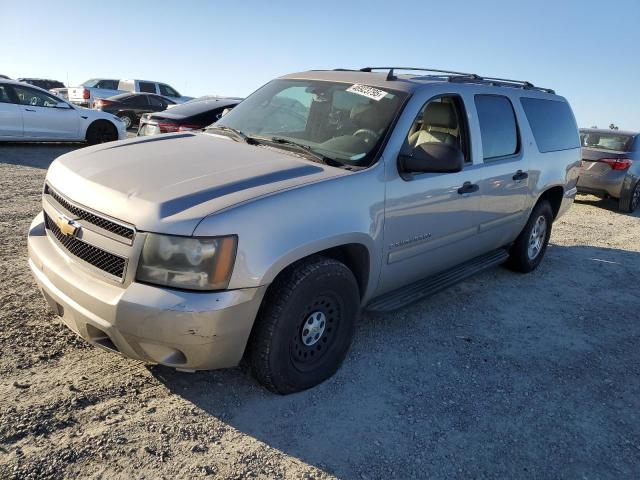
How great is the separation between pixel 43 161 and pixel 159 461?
31.4 feet

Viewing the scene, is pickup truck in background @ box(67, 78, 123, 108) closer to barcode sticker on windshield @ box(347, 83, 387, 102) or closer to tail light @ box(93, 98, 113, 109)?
tail light @ box(93, 98, 113, 109)

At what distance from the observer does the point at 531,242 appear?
575cm

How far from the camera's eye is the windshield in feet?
11.5

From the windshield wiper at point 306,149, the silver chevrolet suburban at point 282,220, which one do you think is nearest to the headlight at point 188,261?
the silver chevrolet suburban at point 282,220

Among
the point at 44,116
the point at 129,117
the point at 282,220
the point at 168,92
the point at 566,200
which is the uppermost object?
the point at 282,220

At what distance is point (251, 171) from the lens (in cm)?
304

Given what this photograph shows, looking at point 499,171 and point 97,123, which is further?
point 97,123

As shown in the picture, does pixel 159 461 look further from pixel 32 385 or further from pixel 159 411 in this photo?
pixel 32 385

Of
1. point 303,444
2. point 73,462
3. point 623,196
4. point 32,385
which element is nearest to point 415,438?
point 303,444

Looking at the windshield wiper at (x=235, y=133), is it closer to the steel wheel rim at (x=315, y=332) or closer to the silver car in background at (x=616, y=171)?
the steel wheel rim at (x=315, y=332)

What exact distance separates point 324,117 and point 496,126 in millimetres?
1637

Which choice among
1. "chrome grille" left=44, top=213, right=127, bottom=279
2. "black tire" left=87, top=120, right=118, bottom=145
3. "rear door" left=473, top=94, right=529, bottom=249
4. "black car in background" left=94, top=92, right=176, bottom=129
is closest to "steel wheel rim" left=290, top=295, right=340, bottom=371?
"chrome grille" left=44, top=213, right=127, bottom=279

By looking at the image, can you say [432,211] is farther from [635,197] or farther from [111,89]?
[111,89]

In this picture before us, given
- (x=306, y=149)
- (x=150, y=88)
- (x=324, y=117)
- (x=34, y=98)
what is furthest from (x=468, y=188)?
(x=150, y=88)
